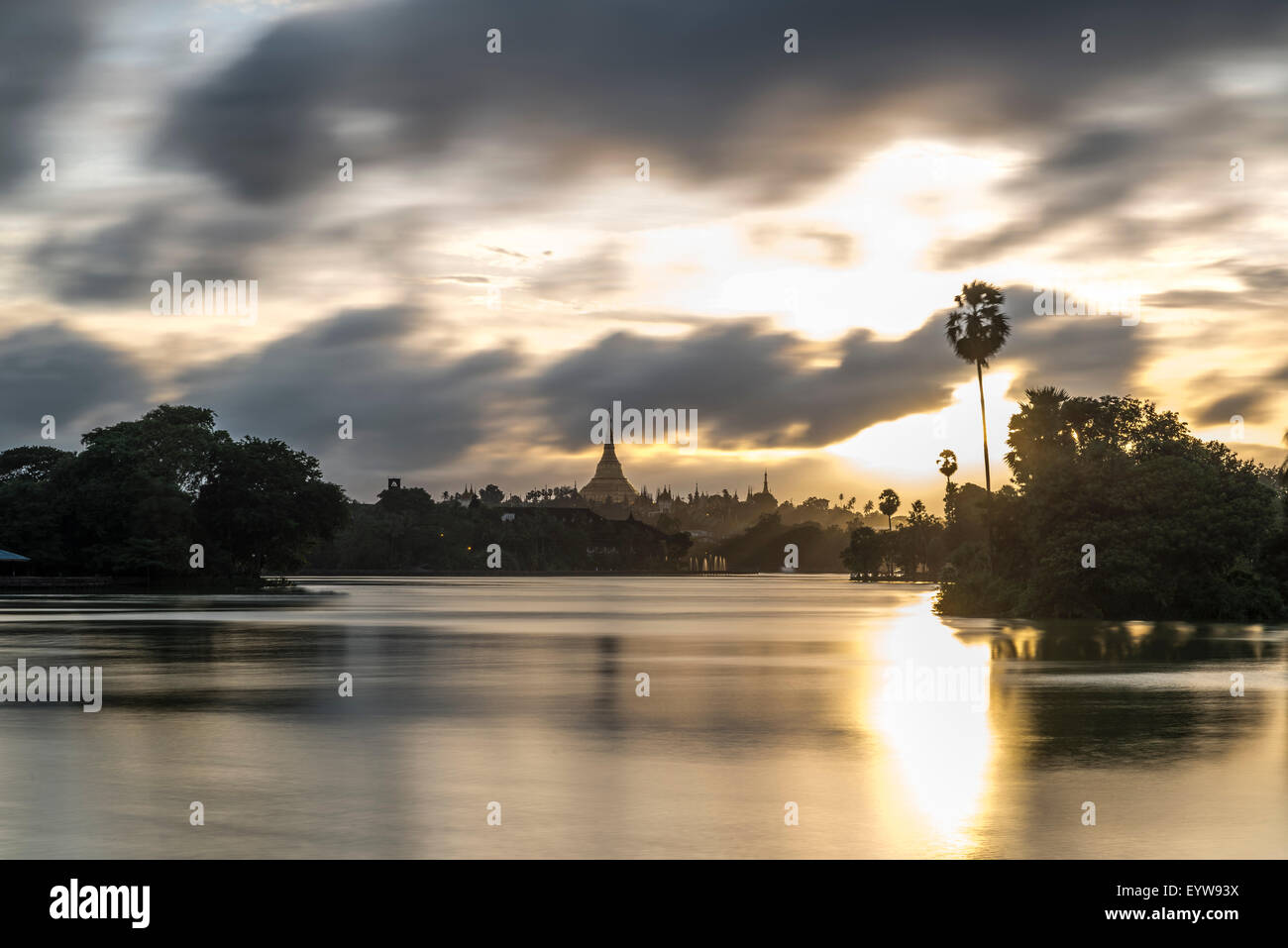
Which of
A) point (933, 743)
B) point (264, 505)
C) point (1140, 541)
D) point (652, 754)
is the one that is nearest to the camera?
point (652, 754)

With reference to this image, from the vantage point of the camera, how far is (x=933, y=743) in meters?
16.5

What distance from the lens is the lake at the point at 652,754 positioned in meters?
11.0

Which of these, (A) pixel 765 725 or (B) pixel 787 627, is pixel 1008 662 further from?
(B) pixel 787 627

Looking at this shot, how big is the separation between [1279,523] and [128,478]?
75693 mm

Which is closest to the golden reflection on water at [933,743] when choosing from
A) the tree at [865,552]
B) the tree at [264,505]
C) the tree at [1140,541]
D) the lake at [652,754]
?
the lake at [652,754]

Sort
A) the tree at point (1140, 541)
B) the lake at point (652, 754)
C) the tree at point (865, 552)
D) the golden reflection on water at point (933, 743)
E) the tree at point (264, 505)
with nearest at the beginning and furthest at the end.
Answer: the lake at point (652, 754)
the golden reflection on water at point (933, 743)
the tree at point (1140, 541)
the tree at point (264, 505)
the tree at point (865, 552)

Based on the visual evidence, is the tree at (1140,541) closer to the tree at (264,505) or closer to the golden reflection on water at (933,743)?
the golden reflection on water at (933,743)

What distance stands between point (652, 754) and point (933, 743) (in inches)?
141

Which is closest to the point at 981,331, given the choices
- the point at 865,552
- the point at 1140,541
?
the point at 1140,541

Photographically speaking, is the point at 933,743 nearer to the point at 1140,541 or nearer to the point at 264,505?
the point at 1140,541

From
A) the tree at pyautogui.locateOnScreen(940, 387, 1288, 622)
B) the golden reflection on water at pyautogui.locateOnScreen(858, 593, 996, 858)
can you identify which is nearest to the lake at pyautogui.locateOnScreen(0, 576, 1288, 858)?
the golden reflection on water at pyautogui.locateOnScreen(858, 593, 996, 858)

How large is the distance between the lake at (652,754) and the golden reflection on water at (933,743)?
59 mm
